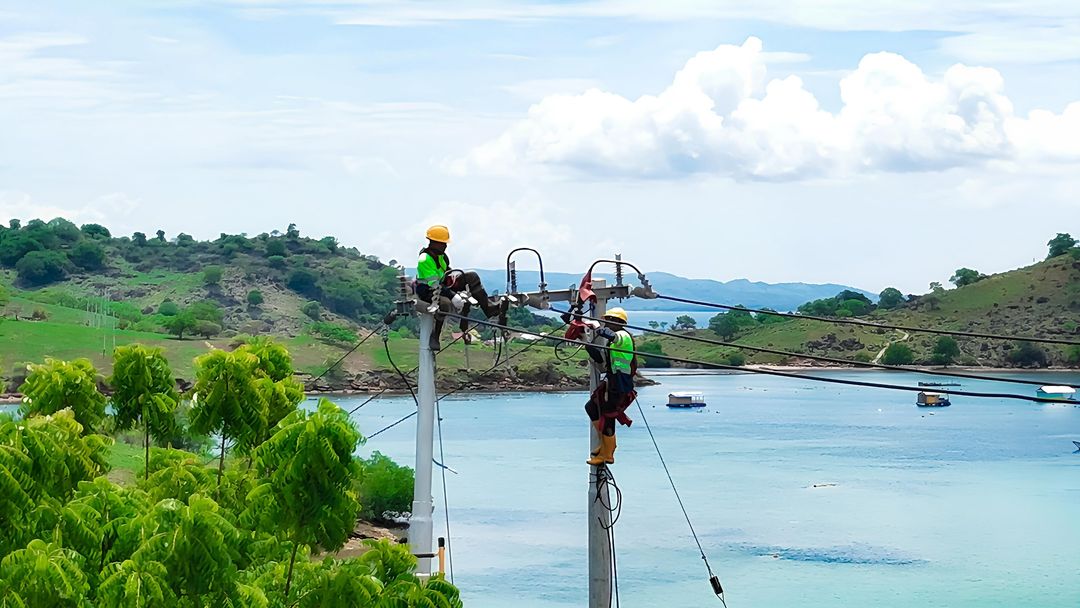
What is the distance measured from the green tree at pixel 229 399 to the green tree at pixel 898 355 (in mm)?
130385

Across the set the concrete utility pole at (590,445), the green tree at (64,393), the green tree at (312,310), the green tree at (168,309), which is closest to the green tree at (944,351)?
the green tree at (312,310)

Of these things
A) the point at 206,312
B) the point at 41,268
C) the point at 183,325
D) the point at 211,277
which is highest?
the point at 41,268

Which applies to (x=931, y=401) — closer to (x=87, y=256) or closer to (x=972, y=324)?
(x=972, y=324)

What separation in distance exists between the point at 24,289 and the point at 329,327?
2131 inches

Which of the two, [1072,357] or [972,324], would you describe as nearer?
[972,324]

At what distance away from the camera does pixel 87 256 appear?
641 feet

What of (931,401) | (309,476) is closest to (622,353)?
(309,476)

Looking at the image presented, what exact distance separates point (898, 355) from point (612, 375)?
139 m

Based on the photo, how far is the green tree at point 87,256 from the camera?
640 feet

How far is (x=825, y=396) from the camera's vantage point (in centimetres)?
15475

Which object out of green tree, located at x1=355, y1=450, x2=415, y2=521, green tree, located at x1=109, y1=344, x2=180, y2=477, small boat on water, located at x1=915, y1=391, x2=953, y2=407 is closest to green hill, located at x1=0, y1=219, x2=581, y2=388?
small boat on water, located at x1=915, y1=391, x2=953, y2=407

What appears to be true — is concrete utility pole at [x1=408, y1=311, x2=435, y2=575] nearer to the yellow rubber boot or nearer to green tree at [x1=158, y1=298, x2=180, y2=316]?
the yellow rubber boot

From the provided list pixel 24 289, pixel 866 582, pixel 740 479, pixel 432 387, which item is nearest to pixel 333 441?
pixel 432 387

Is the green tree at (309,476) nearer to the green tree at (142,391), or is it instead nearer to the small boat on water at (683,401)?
the green tree at (142,391)
